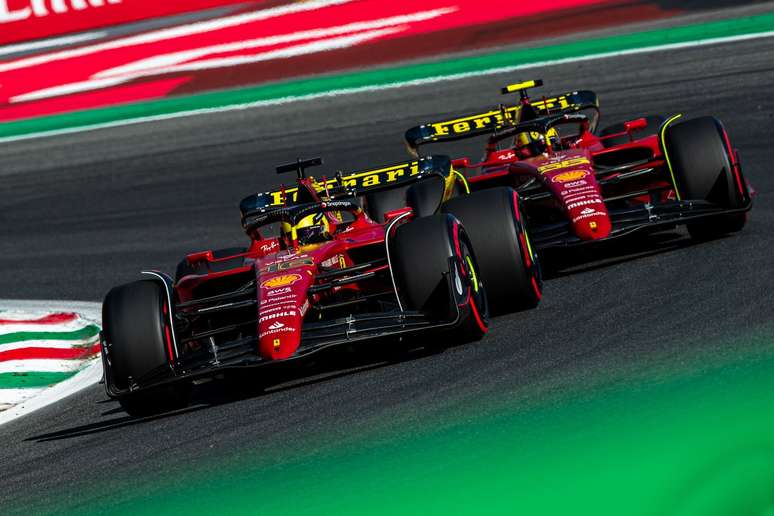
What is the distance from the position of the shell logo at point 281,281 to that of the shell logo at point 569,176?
2.25 metres

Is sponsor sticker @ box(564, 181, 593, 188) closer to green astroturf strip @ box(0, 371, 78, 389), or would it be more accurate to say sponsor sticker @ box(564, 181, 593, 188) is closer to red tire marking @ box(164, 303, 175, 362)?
red tire marking @ box(164, 303, 175, 362)

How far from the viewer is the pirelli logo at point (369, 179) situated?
9.70m

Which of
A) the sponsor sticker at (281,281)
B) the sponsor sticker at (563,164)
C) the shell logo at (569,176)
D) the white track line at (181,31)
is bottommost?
the sponsor sticker at (281,281)

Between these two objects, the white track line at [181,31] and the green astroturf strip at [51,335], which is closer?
the green astroturf strip at [51,335]

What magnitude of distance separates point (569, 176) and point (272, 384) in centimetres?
262

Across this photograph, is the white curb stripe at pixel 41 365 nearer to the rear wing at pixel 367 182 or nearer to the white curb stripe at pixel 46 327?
the white curb stripe at pixel 46 327

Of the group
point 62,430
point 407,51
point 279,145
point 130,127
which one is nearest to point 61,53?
point 130,127

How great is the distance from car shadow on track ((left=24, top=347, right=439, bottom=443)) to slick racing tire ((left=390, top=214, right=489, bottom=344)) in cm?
34

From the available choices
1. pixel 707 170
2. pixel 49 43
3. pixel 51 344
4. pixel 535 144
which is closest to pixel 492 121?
pixel 535 144

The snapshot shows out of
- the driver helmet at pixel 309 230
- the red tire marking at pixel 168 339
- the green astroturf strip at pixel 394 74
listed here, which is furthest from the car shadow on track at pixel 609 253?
the green astroturf strip at pixel 394 74

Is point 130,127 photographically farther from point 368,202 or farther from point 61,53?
point 368,202

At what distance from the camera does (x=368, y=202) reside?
39.4ft

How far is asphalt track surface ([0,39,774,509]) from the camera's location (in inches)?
271

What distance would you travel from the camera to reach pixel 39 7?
26.8 meters
